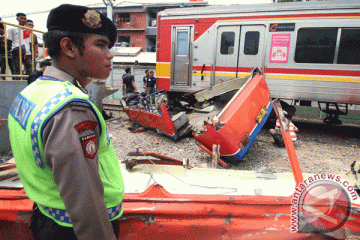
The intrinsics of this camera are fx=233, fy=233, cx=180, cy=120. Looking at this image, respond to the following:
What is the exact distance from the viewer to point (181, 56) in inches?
305

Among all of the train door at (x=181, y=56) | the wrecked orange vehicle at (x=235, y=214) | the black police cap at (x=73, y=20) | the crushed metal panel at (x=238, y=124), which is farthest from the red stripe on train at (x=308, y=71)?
the black police cap at (x=73, y=20)

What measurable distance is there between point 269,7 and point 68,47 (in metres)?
6.94

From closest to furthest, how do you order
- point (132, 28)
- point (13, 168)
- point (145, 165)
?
point (13, 168) → point (145, 165) → point (132, 28)

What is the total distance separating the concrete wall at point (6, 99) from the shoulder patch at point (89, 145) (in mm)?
4718

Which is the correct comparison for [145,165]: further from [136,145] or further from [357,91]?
[357,91]

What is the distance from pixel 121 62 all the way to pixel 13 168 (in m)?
16.0

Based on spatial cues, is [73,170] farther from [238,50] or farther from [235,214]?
[238,50]

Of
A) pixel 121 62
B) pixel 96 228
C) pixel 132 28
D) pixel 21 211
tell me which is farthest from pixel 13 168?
pixel 132 28

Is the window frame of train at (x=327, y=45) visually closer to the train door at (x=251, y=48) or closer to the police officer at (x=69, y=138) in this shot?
the train door at (x=251, y=48)

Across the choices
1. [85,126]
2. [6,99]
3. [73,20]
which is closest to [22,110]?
[85,126]

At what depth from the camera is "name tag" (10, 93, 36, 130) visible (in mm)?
842

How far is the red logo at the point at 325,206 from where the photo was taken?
1412mm

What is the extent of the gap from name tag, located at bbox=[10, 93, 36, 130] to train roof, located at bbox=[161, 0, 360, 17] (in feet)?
23.1

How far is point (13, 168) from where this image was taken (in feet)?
7.00
